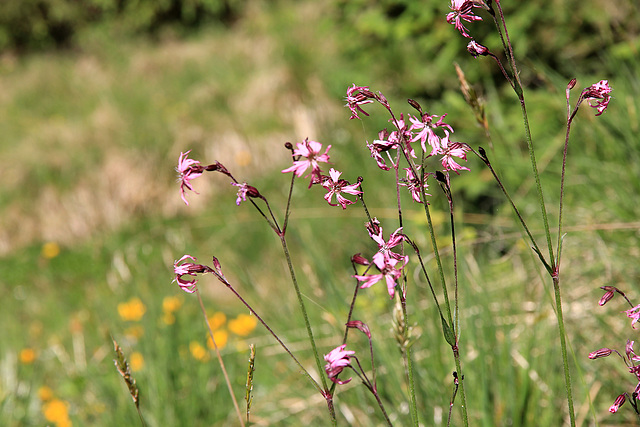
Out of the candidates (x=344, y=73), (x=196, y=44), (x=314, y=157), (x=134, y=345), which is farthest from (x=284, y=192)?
(x=196, y=44)

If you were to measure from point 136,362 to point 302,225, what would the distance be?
6.14ft

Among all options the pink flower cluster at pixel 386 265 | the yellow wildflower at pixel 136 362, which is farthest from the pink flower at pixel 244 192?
Result: the yellow wildflower at pixel 136 362

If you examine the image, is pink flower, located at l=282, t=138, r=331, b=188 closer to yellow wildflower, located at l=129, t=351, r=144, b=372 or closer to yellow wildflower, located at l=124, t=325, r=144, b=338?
yellow wildflower, located at l=129, t=351, r=144, b=372

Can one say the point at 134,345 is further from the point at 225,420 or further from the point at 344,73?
the point at 344,73

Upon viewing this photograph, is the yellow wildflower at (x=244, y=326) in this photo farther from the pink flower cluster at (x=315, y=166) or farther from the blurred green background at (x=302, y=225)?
the pink flower cluster at (x=315, y=166)

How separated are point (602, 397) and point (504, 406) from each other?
332 millimetres

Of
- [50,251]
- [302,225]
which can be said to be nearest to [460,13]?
[302,225]

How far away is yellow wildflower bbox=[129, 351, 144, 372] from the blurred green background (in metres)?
0.06

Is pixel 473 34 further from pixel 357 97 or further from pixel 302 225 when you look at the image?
pixel 357 97

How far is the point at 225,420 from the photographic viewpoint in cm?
243

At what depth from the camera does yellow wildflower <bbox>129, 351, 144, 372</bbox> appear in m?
2.69

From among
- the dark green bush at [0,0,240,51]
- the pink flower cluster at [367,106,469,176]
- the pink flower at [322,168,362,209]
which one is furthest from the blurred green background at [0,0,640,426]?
the dark green bush at [0,0,240,51]

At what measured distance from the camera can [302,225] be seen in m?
4.40

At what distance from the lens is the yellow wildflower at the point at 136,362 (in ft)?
8.82
